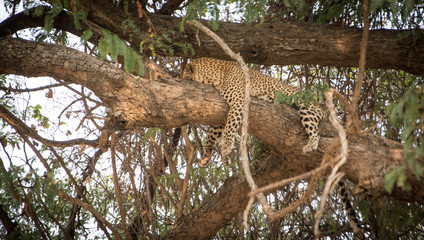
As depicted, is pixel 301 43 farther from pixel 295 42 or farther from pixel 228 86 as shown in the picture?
pixel 228 86

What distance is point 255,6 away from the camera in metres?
4.23

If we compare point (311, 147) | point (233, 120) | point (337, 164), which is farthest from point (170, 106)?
point (337, 164)

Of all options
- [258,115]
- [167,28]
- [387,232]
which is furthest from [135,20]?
[387,232]

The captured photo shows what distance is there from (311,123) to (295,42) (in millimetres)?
1124

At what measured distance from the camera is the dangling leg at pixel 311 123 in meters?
4.22

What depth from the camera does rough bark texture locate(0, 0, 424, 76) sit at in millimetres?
4699

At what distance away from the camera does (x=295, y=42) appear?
4844 mm

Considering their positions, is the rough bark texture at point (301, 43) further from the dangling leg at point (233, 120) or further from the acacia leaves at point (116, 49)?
the acacia leaves at point (116, 49)

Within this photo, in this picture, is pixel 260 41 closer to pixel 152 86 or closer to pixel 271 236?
pixel 152 86

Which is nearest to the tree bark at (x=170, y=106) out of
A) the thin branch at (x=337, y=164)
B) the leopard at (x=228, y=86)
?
the leopard at (x=228, y=86)

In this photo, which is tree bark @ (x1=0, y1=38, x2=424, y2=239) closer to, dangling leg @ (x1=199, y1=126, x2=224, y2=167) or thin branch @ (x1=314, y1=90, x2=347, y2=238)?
dangling leg @ (x1=199, y1=126, x2=224, y2=167)

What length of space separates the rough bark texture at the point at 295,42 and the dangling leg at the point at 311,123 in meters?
0.75

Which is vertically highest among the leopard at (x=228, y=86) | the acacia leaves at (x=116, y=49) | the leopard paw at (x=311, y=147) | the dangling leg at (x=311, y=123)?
the acacia leaves at (x=116, y=49)

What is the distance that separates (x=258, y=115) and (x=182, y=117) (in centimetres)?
85
